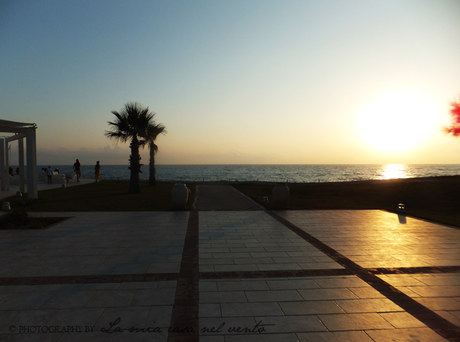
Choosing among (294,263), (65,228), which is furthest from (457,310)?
(65,228)

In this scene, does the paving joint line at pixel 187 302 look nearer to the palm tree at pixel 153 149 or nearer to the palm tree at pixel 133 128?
the palm tree at pixel 133 128

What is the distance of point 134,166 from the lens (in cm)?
2066

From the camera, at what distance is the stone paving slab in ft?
11.5

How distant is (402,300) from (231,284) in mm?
2578

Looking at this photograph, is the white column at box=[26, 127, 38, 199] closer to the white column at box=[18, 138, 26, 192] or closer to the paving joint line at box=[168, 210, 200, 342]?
the white column at box=[18, 138, 26, 192]

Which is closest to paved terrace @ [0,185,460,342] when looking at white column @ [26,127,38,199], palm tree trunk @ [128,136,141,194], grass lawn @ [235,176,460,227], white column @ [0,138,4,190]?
grass lawn @ [235,176,460,227]

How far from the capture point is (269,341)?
322 cm

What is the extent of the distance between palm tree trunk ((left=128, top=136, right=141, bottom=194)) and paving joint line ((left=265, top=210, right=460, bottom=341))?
16293mm

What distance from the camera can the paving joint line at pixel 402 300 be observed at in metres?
3.47

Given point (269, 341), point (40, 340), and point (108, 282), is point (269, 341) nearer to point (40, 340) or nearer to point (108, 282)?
point (40, 340)

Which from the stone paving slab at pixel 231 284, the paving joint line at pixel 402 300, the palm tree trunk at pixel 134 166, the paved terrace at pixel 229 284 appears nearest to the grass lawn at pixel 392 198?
the stone paving slab at pixel 231 284

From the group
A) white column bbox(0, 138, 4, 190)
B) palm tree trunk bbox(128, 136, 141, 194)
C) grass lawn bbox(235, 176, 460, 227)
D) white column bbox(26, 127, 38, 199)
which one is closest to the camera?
grass lawn bbox(235, 176, 460, 227)

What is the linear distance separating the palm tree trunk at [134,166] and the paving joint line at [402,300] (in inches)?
641

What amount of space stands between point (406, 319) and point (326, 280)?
1.41m
